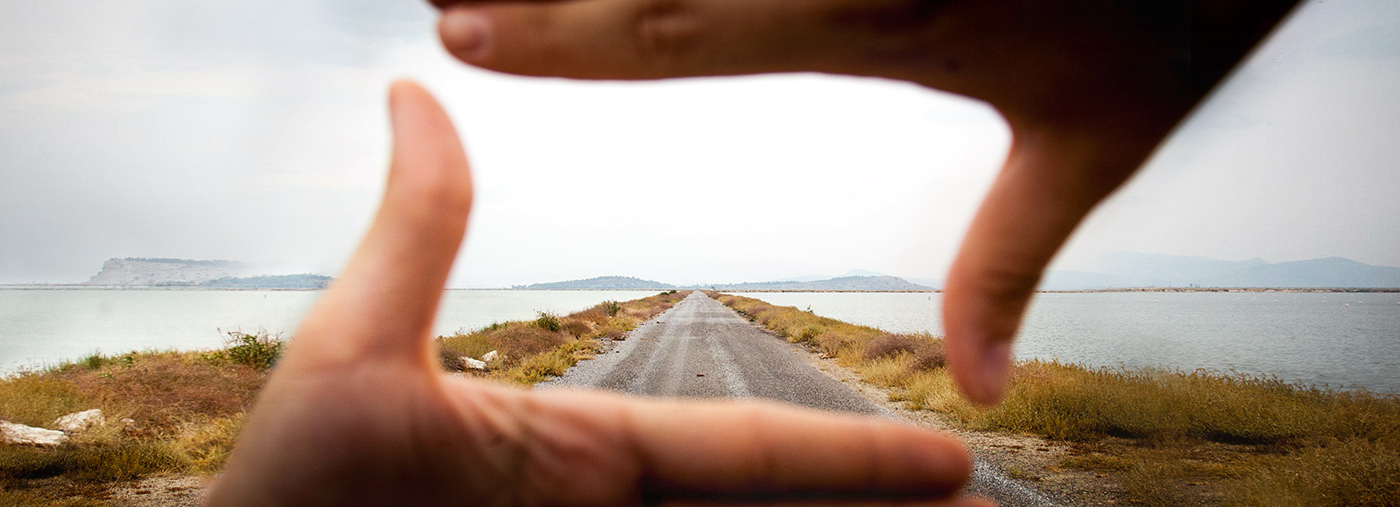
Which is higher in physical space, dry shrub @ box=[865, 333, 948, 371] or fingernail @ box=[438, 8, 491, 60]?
fingernail @ box=[438, 8, 491, 60]

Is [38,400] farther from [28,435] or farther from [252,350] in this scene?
[252,350]

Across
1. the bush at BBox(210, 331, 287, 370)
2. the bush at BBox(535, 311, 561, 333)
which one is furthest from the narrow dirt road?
the bush at BBox(210, 331, 287, 370)

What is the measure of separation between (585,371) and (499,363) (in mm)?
2290

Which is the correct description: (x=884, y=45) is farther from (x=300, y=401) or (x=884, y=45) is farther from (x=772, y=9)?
(x=300, y=401)

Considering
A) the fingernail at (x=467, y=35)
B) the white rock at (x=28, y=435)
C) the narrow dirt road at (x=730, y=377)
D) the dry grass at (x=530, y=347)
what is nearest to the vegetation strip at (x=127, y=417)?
the white rock at (x=28, y=435)

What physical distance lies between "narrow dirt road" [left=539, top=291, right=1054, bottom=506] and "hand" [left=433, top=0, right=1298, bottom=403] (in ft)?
24.5

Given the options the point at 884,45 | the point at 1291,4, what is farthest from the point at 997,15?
the point at 1291,4

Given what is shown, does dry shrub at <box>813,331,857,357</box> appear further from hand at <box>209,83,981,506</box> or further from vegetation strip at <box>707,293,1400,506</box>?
hand at <box>209,83,981,506</box>

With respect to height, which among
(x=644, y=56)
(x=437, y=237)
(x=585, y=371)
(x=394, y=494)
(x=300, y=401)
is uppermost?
(x=644, y=56)

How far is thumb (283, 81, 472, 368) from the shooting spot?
70 cm

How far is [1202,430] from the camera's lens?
907 centimetres

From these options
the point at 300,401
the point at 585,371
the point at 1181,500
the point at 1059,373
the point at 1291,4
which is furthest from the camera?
the point at 585,371

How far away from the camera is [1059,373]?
11.9 metres

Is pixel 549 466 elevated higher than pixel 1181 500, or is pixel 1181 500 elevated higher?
pixel 549 466
